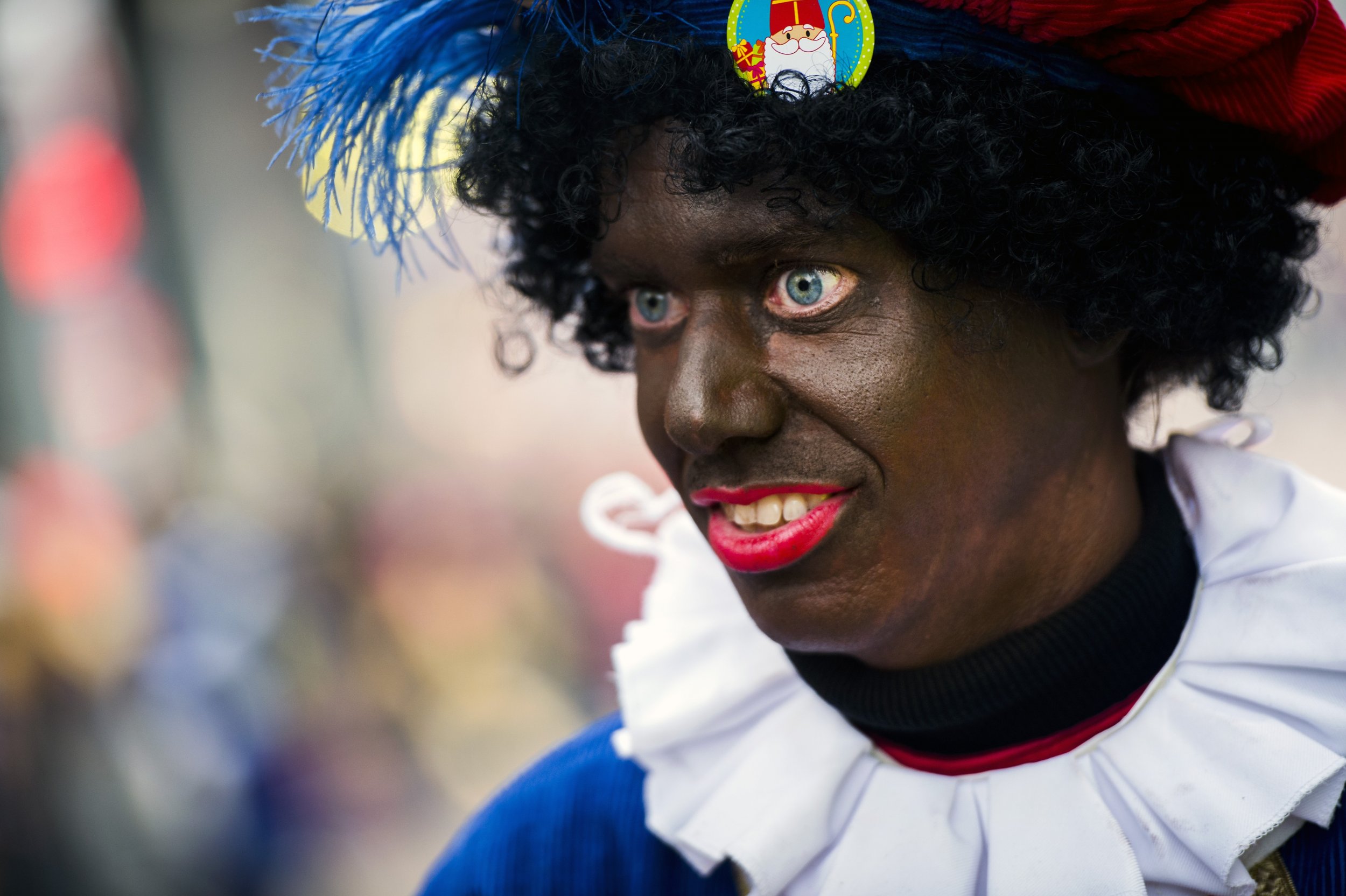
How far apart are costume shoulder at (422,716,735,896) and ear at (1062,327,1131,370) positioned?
862 mm

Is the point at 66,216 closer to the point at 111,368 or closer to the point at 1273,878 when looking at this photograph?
the point at 111,368

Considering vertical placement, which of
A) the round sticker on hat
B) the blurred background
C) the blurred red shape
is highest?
the blurred red shape

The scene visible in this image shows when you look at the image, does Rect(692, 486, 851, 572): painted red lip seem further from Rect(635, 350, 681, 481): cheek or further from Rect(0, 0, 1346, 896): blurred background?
Rect(0, 0, 1346, 896): blurred background

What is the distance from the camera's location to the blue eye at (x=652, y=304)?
1.57 meters

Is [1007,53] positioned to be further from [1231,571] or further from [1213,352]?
[1231,571]

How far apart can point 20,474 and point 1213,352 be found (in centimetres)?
482

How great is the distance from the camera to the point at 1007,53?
1359mm

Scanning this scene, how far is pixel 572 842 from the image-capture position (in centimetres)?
184

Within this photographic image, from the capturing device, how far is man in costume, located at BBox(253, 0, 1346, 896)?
4.49 feet

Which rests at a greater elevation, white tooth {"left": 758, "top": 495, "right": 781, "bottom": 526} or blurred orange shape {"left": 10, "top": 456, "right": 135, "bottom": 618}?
white tooth {"left": 758, "top": 495, "right": 781, "bottom": 526}

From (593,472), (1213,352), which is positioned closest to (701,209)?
(1213,352)

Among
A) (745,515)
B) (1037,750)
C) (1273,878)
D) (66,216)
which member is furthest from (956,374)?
(66,216)

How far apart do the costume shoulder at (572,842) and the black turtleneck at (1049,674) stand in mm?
376

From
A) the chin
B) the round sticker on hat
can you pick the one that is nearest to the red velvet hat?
the round sticker on hat
